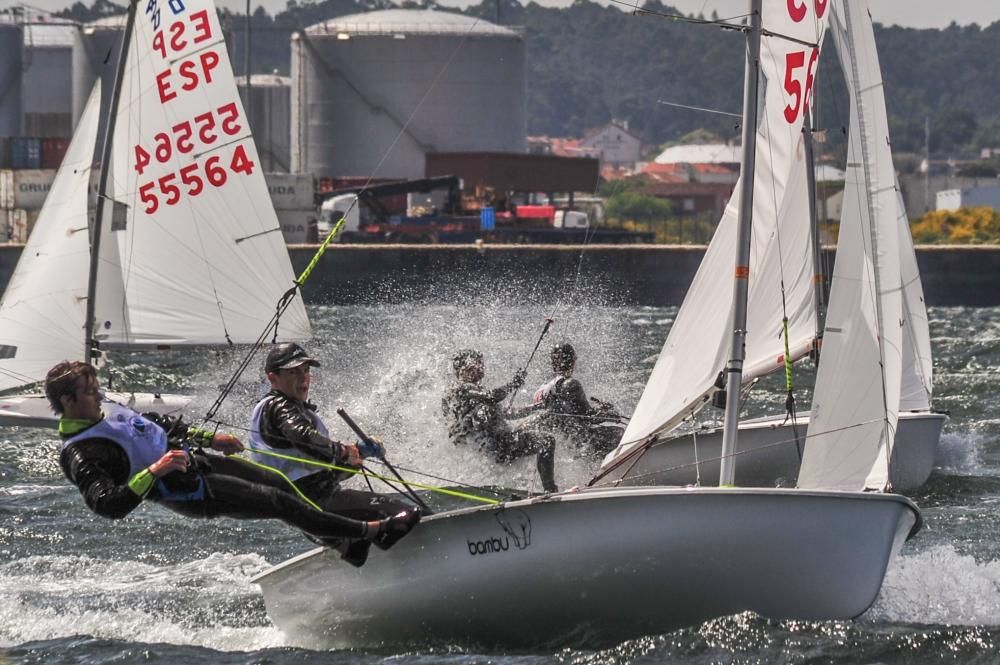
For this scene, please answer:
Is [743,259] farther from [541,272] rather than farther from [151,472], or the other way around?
[541,272]

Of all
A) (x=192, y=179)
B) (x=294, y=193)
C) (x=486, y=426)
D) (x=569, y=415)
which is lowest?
(x=294, y=193)

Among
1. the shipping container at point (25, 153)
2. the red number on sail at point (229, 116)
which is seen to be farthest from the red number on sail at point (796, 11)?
the shipping container at point (25, 153)

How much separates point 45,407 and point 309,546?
19.3 ft

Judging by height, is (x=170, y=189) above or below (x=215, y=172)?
below

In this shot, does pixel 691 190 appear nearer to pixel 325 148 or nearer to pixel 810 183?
pixel 325 148

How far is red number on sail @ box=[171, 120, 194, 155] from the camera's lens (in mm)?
16578

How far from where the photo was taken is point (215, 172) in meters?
16.7

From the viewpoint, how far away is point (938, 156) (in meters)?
179

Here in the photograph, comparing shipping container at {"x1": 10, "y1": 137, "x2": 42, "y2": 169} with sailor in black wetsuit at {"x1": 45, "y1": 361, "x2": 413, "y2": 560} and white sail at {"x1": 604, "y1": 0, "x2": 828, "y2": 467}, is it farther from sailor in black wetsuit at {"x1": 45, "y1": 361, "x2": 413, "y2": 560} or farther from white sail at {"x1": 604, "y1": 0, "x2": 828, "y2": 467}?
sailor in black wetsuit at {"x1": 45, "y1": 361, "x2": 413, "y2": 560}

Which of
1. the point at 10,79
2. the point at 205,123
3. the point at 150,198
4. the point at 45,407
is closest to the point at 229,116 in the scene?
the point at 205,123

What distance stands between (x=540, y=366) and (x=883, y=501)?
31.0 feet

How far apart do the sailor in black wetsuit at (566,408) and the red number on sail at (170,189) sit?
5611mm

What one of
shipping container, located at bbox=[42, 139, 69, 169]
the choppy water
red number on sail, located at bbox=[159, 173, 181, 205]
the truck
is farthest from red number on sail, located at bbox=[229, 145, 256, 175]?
shipping container, located at bbox=[42, 139, 69, 169]

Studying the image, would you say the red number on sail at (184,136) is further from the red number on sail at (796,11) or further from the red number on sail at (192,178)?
the red number on sail at (796,11)
